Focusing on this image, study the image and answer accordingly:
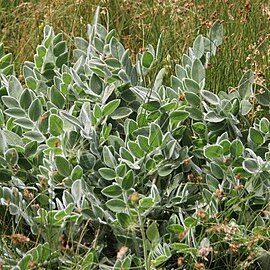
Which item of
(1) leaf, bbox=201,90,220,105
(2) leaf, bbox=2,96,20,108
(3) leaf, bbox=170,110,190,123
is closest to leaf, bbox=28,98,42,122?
(2) leaf, bbox=2,96,20,108

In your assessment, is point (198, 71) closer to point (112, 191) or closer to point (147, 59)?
point (147, 59)

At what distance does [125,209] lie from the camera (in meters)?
2.04

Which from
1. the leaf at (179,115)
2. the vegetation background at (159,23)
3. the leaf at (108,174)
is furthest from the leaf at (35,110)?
the vegetation background at (159,23)

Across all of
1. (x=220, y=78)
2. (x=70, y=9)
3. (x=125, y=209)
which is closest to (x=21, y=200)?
(x=125, y=209)

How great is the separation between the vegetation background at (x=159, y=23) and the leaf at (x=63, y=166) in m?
0.93

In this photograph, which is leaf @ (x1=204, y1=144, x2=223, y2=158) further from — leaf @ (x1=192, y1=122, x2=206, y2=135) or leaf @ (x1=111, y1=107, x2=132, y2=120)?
leaf @ (x1=111, y1=107, x2=132, y2=120)

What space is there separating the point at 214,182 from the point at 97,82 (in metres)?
0.52

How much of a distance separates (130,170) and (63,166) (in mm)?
212

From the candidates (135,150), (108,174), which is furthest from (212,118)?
(108,174)

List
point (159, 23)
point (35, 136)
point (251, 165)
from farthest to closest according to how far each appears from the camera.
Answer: point (159, 23) → point (35, 136) → point (251, 165)

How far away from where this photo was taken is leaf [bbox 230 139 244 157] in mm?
2141

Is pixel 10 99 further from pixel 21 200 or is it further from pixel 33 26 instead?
pixel 33 26

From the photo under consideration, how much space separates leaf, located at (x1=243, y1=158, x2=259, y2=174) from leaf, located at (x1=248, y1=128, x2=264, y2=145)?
0.46 feet

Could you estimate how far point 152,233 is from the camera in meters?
2.01
